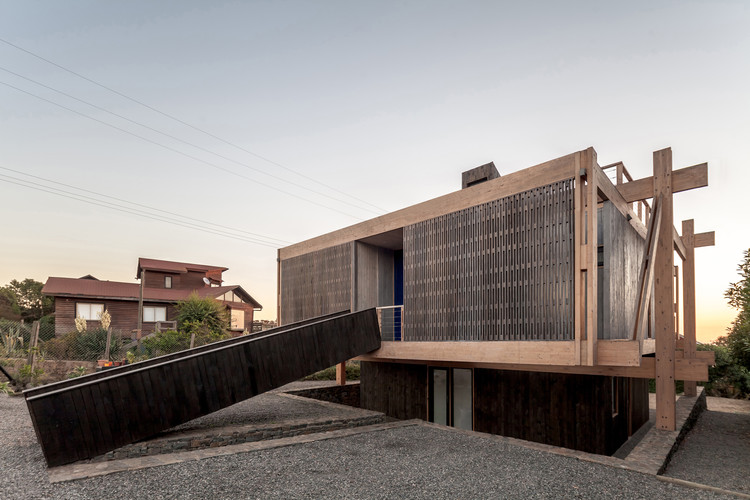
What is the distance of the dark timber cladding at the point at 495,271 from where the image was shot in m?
6.92

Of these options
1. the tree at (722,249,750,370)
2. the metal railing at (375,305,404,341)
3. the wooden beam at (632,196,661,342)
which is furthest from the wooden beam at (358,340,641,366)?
the tree at (722,249,750,370)

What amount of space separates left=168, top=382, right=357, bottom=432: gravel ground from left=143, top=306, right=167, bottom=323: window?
61.2 ft

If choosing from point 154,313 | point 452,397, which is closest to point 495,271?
point 452,397

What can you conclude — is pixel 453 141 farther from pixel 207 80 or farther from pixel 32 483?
pixel 32 483

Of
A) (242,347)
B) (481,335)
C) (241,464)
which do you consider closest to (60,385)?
(242,347)

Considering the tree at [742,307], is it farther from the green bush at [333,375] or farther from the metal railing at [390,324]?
the green bush at [333,375]

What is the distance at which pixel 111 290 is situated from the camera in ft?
87.4

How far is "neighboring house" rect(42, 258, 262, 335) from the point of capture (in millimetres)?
24391

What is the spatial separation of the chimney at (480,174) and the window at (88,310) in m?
22.4

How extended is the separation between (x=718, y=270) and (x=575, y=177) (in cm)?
1144

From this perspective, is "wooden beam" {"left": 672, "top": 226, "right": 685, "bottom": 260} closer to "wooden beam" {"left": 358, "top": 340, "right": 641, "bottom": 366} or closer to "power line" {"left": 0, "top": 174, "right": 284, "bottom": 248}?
"wooden beam" {"left": 358, "top": 340, "right": 641, "bottom": 366}

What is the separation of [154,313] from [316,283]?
62.0 ft

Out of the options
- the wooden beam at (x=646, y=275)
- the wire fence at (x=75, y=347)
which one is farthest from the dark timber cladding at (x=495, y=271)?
the wire fence at (x=75, y=347)

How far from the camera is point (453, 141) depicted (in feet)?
44.3
